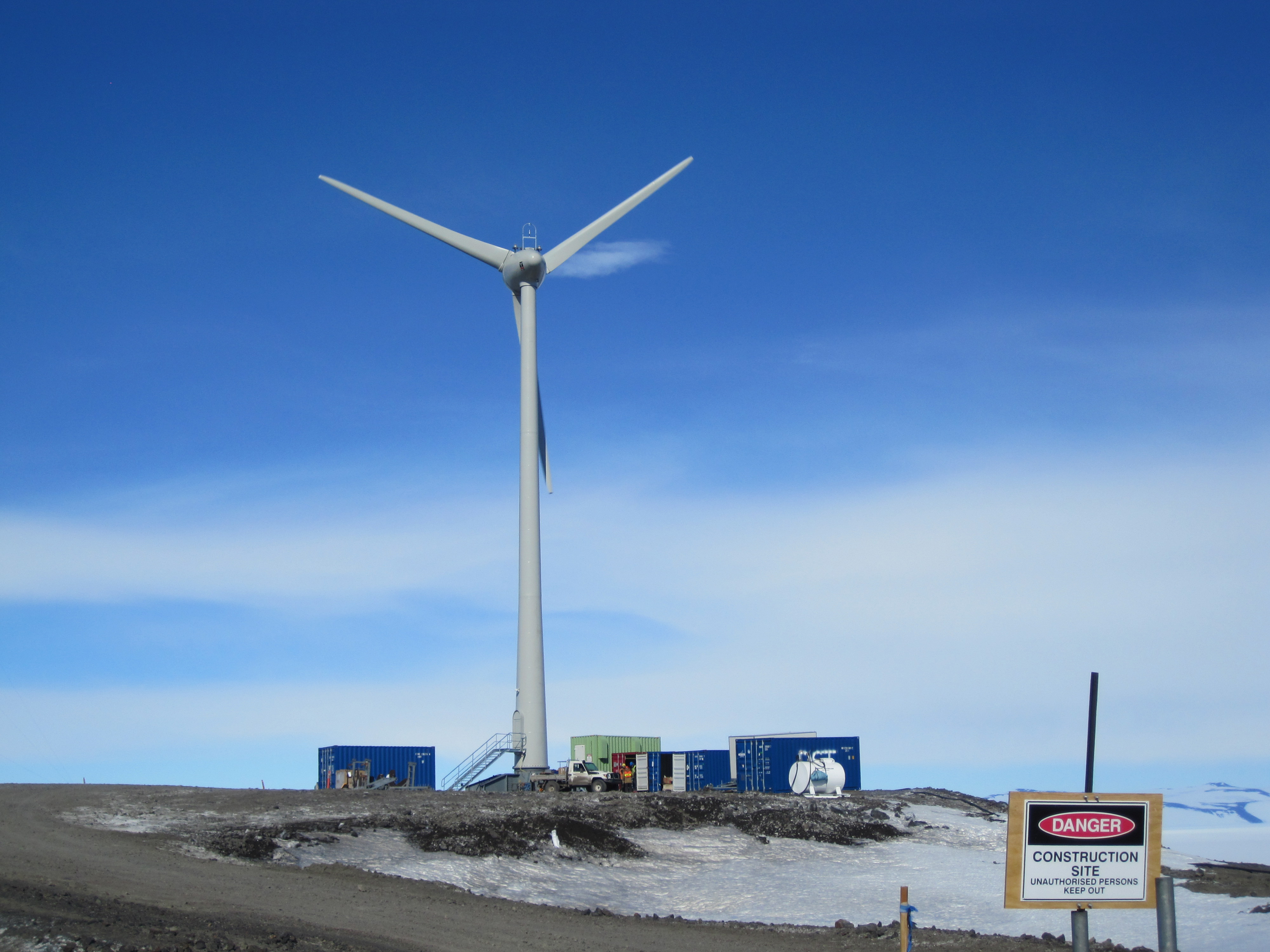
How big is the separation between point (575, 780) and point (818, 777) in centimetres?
1281

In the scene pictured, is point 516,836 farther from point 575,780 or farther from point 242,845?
point 575,780

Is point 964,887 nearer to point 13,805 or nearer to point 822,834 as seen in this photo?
point 822,834

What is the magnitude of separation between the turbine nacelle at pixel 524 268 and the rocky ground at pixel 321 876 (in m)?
27.7

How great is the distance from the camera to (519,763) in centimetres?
5588

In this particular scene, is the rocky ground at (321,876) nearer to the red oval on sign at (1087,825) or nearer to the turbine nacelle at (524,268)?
the red oval on sign at (1087,825)

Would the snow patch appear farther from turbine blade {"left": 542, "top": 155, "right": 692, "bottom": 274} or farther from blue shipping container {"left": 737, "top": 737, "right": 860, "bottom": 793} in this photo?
turbine blade {"left": 542, "top": 155, "right": 692, "bottom": 274}

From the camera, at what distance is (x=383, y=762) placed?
6075cm

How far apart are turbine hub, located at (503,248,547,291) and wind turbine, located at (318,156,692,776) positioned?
0.13 feet

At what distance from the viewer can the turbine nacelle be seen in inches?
2354

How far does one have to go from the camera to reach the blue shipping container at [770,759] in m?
63.2

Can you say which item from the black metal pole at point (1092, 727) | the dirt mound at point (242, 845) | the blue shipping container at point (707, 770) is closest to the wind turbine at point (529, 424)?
the blue shipping container at point (707, 770)

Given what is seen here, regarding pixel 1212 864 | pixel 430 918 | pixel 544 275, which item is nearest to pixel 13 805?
pixel 430 918

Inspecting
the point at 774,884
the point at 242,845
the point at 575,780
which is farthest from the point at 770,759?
the point at 242,845

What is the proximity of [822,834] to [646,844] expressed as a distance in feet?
27.4
